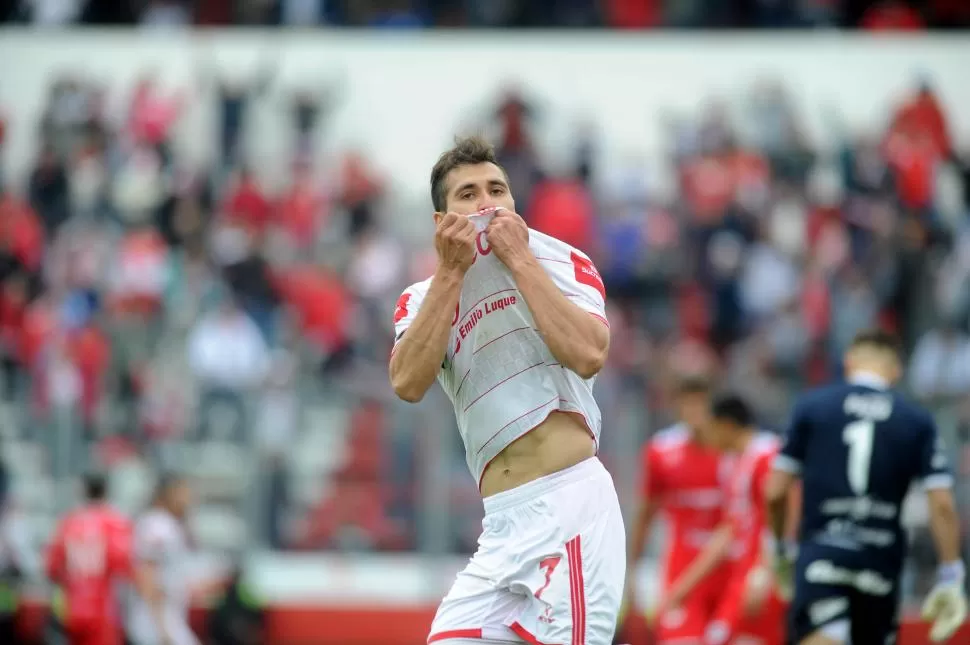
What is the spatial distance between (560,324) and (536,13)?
18.7 meters

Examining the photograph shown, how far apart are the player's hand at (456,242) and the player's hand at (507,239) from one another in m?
0.08

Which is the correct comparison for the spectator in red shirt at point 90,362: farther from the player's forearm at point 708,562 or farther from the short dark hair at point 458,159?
the short dark hair at point 458,159

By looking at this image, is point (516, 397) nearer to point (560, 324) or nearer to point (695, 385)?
point (560, 324)

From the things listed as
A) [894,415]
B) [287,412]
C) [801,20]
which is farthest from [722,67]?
[894,415]

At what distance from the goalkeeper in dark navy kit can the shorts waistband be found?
9.24 feet

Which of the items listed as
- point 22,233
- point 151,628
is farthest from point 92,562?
point 22,233

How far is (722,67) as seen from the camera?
74.7 feet

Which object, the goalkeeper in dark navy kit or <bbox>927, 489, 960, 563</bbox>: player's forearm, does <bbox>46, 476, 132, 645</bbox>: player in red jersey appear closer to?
the goalkeeper in dark navy kit

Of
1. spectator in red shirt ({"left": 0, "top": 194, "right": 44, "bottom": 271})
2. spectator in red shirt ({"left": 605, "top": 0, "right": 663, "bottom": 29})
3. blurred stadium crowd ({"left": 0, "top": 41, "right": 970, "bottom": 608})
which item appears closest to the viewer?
blurred stadium crowd ({"left": 0, "top": 41, "right": 970, "bottom": 608})

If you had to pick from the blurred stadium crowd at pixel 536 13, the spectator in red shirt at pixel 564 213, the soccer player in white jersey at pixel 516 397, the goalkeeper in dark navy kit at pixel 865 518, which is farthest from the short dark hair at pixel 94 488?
the blurred stadium crowd at pixel 536 13

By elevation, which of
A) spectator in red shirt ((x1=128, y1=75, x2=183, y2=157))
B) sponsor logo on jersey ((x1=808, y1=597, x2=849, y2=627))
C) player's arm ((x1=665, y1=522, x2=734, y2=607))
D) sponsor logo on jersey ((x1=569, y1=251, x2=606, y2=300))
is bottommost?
player's arm ((x1=665, y1=522, x2=734, y2=607))

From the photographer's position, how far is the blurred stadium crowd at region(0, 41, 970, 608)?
46.7 feet

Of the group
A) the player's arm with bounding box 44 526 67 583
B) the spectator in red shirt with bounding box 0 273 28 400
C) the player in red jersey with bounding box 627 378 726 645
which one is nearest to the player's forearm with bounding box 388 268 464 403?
the player in red jersey with bounding box 627 378 726 645

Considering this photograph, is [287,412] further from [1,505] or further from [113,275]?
[113,275]
